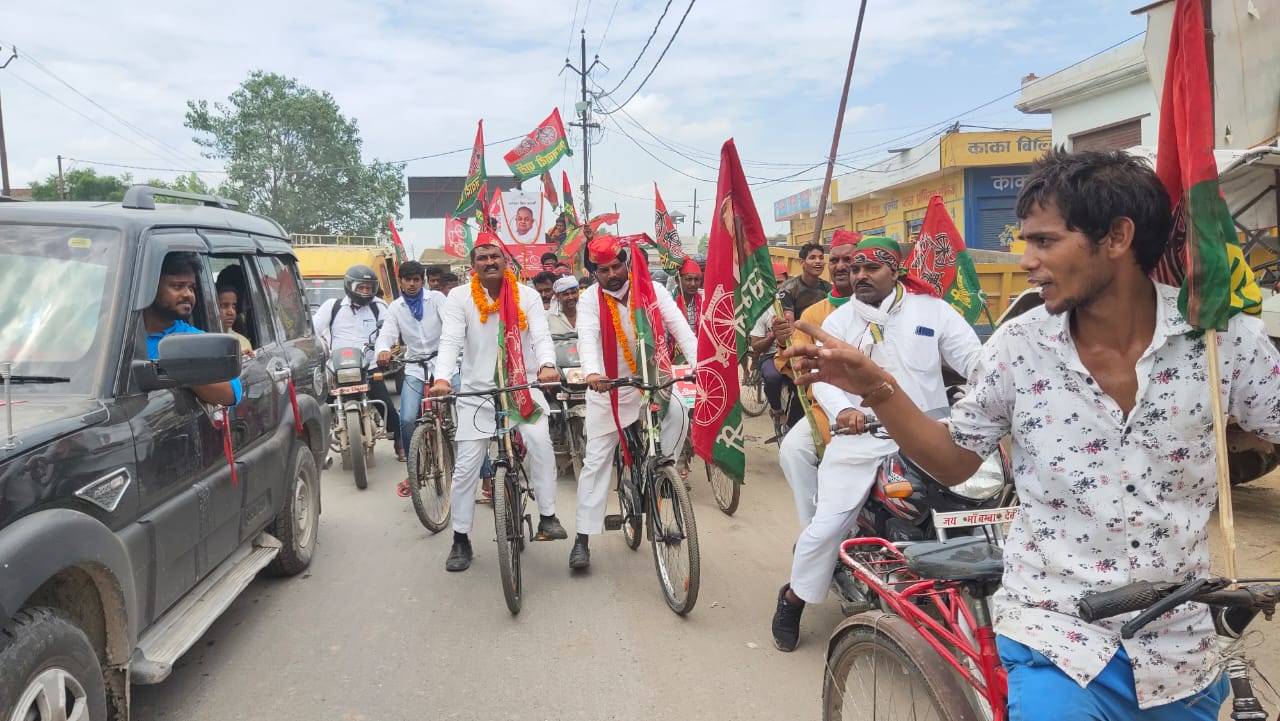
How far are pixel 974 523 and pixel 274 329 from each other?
4.05 meters

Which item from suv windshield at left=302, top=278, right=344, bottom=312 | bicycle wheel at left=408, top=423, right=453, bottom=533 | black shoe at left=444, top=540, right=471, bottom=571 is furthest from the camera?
suv windshield at left=302, top=278, right=344, bottom=312

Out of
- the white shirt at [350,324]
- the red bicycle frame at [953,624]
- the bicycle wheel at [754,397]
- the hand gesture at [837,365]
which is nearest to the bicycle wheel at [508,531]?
the red bicycle frame at [953,624]

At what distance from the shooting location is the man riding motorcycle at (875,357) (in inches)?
151

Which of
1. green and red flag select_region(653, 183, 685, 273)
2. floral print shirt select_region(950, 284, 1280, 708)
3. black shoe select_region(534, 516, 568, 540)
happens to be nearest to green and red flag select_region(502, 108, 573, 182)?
green and red flag select_region(653, 183, 685, 273)

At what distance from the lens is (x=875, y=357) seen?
4.09m

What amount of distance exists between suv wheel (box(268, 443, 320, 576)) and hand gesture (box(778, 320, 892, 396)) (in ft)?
13.0

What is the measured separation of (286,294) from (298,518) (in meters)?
1.41

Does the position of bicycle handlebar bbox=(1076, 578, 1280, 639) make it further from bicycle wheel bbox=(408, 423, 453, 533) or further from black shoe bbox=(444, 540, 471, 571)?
bicycle wheel bbox=(408, 423, 453, 533)

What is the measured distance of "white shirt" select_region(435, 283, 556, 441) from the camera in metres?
5.33

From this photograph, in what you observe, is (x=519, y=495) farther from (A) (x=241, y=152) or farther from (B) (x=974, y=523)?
(A) (x=241, y=152)

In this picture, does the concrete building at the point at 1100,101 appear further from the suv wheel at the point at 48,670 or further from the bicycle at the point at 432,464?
the suv wheel at the point at 48,670

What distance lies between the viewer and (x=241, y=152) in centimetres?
5084

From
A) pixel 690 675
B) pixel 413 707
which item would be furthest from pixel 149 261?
pixel 690 675

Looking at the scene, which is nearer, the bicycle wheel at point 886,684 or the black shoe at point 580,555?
the bicycle wheel at point 886,684
